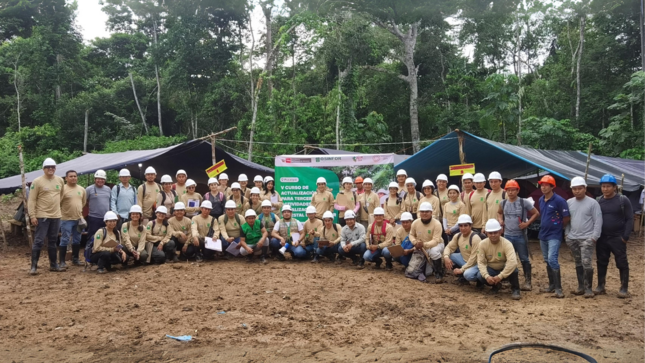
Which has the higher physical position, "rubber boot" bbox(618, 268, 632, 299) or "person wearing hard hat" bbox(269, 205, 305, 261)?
"person wearing hard hat" bbox(269, 205, 305, 261)

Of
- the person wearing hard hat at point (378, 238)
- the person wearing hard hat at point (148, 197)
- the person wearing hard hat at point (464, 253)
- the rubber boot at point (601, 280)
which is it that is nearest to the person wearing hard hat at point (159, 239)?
the person wearing hard hat at point (148, 197)

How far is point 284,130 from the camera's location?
21.0 meters

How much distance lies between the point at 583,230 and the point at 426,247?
2034mm

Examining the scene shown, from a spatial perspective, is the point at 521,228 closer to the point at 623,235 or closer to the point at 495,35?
the point at 623,235

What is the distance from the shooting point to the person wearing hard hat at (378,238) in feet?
24.6

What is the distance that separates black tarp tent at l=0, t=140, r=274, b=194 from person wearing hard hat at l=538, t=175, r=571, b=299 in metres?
8.23

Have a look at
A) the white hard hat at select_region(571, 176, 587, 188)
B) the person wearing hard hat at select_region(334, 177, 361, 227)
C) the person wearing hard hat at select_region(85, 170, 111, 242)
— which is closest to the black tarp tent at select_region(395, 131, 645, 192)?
the person wearing hard hat at select_region(334, 177, 361, 227)

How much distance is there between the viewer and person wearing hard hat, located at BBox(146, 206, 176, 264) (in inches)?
303

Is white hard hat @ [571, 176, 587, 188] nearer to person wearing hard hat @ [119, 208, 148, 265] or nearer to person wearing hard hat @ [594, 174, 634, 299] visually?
person wearing hard hat @ [594, 174, 634, 299]

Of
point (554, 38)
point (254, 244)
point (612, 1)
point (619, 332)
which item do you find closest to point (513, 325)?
point (619, 332)

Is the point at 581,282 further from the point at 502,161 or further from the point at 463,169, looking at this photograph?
the point at 502,161

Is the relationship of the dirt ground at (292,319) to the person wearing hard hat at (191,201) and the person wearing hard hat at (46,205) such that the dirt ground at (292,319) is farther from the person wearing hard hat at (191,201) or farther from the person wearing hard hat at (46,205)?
the person wearing hard hat at (191,201)

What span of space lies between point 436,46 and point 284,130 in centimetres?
905

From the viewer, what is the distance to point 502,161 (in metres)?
12.7
